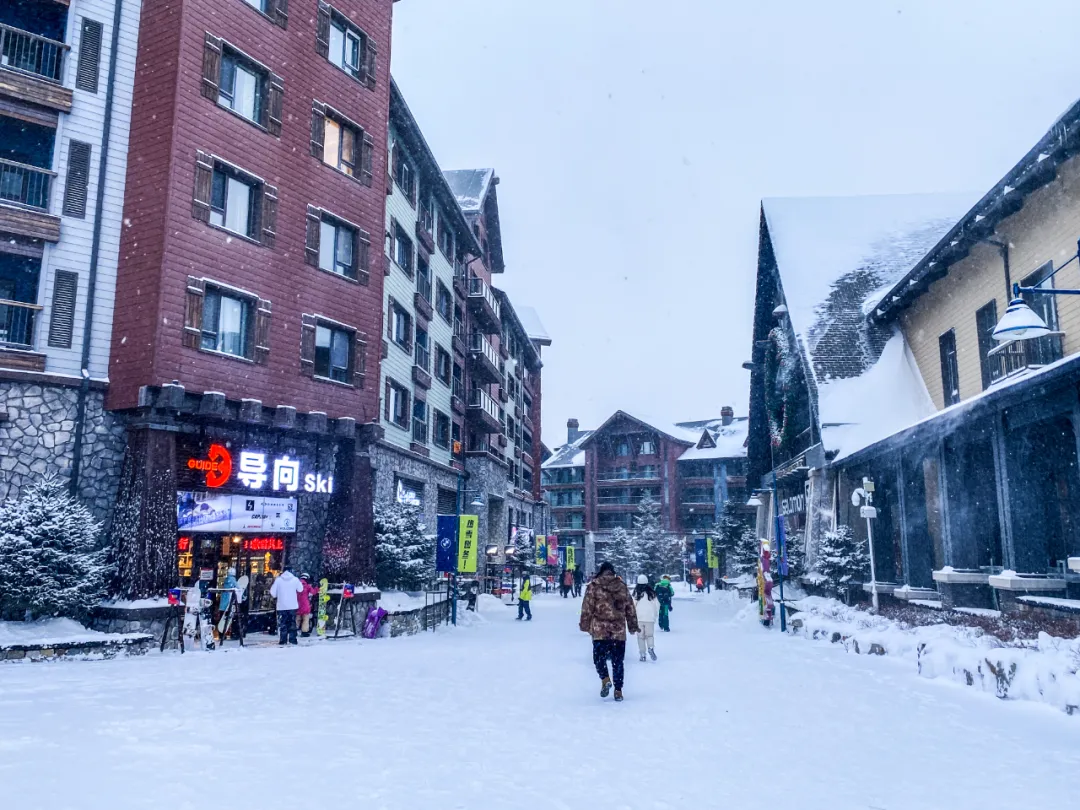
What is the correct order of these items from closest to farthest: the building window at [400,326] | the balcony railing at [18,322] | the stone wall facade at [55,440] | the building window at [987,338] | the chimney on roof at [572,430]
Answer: the stone wall facade at [55,440]
the balcony railing at [18,322]
the building window at [987,338]
the building window at [400,326]
the chimney on roof at [572,430]

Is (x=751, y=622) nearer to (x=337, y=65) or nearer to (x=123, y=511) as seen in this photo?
(x=123, y=511)

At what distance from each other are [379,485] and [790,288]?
49.1 feet

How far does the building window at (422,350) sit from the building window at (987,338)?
18601 mm

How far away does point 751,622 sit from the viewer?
81.4 ft

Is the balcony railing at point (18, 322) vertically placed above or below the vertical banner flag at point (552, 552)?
above

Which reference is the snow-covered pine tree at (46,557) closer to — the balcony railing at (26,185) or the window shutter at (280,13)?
the balcony railing at (26,185)

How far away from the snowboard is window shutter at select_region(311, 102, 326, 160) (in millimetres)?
10723

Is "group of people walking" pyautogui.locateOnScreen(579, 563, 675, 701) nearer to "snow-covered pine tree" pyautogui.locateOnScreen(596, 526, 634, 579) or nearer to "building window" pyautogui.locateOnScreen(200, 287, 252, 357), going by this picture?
"building window" pyautogui.locateOnScreen(200, 287, 252, 357)

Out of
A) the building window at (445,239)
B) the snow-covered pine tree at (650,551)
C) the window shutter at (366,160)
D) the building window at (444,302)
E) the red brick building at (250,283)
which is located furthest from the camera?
the snow-covered pine tree at (650,551)

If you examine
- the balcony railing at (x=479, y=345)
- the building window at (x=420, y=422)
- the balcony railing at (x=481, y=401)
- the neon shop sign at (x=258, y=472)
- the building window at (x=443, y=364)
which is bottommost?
the neon shop sign at (x=258, y=472)

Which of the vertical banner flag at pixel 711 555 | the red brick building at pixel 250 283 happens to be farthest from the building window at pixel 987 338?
the vertical banner flag at pixel 711 555

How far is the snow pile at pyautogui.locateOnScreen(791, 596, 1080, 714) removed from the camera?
9.23 metres

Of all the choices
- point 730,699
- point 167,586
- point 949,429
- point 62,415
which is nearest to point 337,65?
point 62,415

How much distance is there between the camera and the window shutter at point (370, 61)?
2355cm
